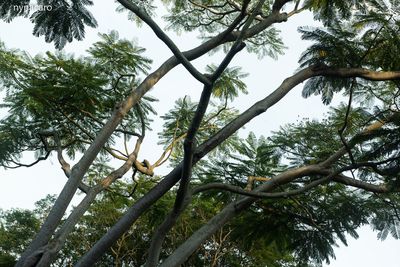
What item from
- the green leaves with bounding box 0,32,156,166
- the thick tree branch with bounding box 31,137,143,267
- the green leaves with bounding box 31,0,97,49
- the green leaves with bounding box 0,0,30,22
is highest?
the green leaves with bounding box 0,32,156,166

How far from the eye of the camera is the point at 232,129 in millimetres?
5582

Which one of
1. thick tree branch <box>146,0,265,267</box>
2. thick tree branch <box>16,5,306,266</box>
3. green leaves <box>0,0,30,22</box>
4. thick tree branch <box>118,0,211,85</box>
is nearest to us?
thick tree branch <box>146,0,265,267</box>

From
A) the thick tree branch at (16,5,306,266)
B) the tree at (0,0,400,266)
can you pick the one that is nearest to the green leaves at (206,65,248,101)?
the tree at (0,0,400,266)

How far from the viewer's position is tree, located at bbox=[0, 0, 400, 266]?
5.18 metres

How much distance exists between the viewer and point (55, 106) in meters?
7.49

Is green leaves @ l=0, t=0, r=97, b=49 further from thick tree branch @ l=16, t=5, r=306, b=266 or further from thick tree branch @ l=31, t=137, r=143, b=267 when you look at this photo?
thick tree branch @ l=31, t=137, r=143, b=267

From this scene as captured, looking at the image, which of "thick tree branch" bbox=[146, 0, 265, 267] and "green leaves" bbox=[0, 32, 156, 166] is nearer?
"thick tree branch" bbox=[146, 0, 265, 267]

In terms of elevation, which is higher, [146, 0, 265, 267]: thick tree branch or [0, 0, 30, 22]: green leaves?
[0, 0, 30, 22]: green leaves

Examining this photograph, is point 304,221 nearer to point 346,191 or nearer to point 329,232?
point 329,232

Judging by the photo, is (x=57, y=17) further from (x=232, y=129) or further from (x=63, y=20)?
(x=232, y=129)

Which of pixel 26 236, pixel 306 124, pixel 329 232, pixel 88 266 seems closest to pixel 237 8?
pixel 306 124

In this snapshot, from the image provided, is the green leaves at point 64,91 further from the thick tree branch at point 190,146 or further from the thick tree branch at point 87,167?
the thick tree branch at point 190,146

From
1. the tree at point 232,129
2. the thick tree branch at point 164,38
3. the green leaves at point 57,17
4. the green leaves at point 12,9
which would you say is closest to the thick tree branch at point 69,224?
the tree at point 232,129

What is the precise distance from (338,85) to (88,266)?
4.03 metres
